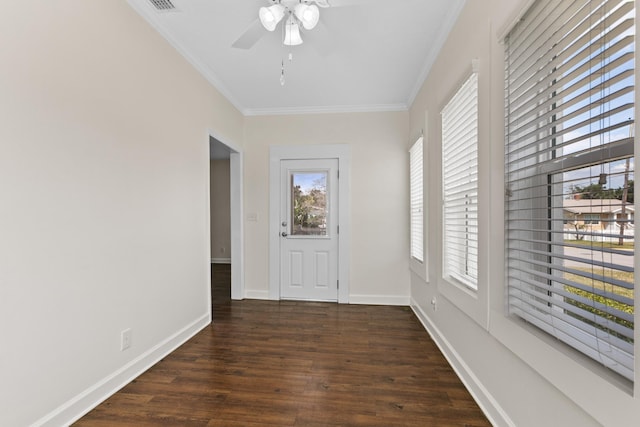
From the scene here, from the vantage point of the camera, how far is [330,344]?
280 cm

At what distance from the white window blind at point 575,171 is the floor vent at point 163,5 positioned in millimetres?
2170

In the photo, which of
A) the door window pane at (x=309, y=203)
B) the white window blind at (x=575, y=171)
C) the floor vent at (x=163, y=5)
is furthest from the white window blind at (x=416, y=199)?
the floor vent at (x=163, y=5)

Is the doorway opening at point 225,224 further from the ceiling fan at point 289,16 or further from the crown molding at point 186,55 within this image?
the ceiling fan at point 289,16

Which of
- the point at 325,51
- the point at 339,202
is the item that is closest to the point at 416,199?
the point at 339,202

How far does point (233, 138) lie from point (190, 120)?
1033 millimetres

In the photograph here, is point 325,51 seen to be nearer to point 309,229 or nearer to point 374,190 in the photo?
point 374,190

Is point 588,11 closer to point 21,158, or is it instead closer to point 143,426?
point 21,158

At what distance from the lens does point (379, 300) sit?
4.10 m

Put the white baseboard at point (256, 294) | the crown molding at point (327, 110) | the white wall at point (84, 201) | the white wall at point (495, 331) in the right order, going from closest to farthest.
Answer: the white wall at point (495, 331), the white wall at point (84, 201), the crown molding at point (327, 110), the white baseboard at point (256, 294)

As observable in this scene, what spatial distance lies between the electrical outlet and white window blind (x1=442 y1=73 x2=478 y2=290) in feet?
7.72

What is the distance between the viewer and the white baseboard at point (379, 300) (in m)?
4.07

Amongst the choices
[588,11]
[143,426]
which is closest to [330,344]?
[143,426]

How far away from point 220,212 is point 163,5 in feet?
18.7

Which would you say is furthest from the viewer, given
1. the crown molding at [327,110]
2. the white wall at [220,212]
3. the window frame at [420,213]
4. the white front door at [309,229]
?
the white wall at [220,212]
